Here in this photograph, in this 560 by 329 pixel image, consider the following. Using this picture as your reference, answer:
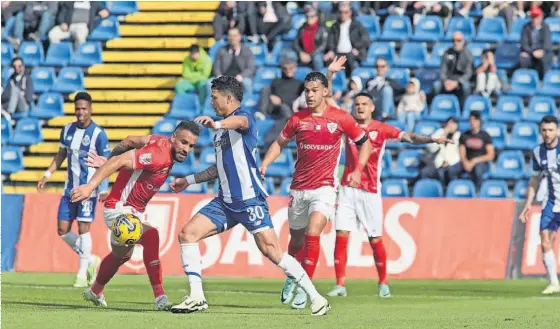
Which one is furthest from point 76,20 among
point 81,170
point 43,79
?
point 81,170

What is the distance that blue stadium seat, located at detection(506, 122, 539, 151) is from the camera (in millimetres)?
22688

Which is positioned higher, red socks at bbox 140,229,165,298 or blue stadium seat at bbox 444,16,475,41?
blue stadium seat at bbox 444,16,475,41

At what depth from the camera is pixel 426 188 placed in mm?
21594

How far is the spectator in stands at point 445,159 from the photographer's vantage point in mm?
21766

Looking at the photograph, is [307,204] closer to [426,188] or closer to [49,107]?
[426,188]

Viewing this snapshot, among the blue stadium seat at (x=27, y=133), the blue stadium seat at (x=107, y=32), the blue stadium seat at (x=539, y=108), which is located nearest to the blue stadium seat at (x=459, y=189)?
the blue stadium seat at (x=539, y=108)

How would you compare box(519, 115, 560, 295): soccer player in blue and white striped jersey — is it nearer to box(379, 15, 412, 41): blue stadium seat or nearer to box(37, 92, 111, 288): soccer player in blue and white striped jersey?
Answer: box(37, 92, 111, 288): soccer player in blue and white striped jersey

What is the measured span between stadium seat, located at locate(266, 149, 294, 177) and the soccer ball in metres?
10.6

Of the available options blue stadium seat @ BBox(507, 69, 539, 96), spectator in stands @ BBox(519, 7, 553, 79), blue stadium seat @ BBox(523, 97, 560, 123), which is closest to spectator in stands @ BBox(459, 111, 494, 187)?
blue stadium seat @ BBox(523, 97, 560, 123)

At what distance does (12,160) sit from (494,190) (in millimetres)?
9603

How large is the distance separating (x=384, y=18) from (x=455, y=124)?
5.12m

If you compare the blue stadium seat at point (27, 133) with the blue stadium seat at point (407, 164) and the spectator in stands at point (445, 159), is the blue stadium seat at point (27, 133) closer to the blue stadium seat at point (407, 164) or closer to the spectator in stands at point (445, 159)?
the blue stadium seat at point (407, 164)

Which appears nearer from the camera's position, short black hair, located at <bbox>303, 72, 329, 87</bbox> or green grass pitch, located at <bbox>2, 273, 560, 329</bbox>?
green grass pitch, located at <bbox>2, 273, 560, 329</bbox>

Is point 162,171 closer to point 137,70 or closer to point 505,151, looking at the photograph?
point 505,151
